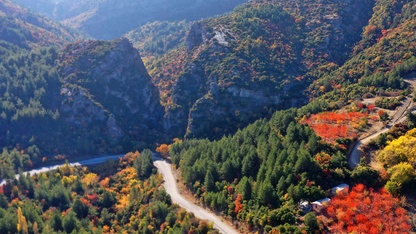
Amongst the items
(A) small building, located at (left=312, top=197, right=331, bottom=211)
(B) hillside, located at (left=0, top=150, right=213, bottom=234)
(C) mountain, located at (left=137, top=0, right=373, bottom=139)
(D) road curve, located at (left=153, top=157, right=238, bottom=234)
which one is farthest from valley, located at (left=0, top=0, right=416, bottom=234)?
(A) small building, located at (left=312, top=197, right=331, bottom=211)

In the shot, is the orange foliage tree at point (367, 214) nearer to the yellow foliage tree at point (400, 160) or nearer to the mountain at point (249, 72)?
the yellow foliage tree at point (400, 160)

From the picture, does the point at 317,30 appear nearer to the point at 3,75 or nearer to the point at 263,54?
the point at 263,54

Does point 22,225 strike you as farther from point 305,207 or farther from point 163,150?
point 305,207

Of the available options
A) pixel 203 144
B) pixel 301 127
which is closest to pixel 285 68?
pixel 203 144

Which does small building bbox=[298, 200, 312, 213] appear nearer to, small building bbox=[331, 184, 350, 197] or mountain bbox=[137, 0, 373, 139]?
small building bbox=[331, 184, 350, 197]

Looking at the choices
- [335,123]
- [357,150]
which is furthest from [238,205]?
[335,123]

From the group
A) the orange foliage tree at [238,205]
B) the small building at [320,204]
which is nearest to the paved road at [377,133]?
the small building at [320,204]
